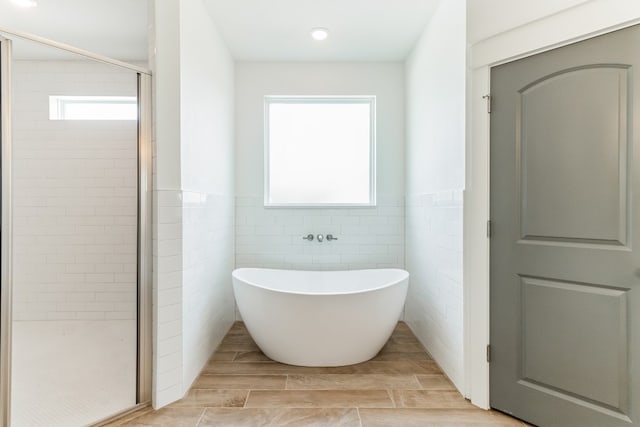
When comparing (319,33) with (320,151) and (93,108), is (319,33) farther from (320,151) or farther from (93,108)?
(93,108)

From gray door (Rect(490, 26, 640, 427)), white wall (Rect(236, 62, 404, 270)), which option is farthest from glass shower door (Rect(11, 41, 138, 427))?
gray door (Rect(490, 26, 640, 427))

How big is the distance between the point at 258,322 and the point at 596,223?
6.92 feet

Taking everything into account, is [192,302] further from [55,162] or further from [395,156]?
[395,156]

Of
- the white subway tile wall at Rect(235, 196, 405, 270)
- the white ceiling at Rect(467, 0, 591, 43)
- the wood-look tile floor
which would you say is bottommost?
the wood-look tile floor

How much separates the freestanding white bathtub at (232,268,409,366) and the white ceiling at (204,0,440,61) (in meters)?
2.03

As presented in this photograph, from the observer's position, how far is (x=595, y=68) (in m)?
1.61

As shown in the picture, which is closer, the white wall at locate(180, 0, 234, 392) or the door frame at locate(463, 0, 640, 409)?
the door frame at locate(463, 0, 640, 409)

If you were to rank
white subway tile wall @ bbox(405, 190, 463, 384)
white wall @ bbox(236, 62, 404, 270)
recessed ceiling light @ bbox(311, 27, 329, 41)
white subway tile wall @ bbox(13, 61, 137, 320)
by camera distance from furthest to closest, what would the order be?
white wall @ bbox(236, 62, 404, 270) < recessed ceiling light @ bbox(311, 27, 329, 41) < white subway tile wall @ bbox(405, 190, 463, 384) < white subway tile wall @ bbox(13, 61, 137, 320)

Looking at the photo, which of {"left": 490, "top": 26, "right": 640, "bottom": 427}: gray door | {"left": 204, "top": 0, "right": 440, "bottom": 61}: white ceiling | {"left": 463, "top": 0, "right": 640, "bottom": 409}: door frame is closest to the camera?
{"left": 490, "top": 26, "right": 640, "bottom": 427}: gray door

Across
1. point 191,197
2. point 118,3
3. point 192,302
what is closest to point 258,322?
point 192,302

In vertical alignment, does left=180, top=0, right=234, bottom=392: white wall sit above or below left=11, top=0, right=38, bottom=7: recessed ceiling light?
below

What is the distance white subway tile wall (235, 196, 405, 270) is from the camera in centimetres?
338

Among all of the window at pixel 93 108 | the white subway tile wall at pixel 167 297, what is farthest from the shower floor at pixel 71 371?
the window at pixel 93 108

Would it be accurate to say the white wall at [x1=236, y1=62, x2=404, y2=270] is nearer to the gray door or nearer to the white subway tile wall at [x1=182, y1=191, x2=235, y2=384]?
the white subway tile wall at [x1=182, y1=191, x2=235, y2=384]
